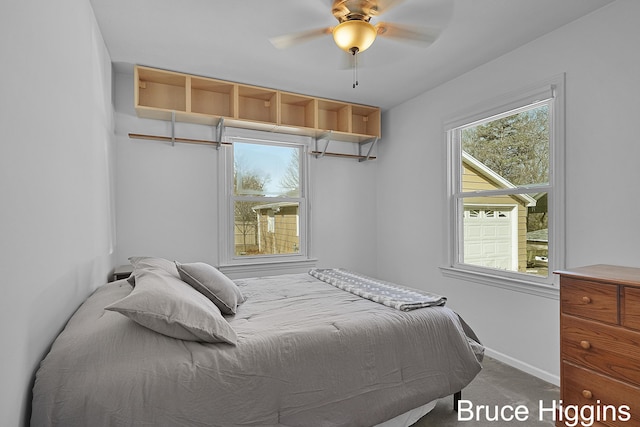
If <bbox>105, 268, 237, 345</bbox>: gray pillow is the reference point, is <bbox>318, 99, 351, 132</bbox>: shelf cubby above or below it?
above

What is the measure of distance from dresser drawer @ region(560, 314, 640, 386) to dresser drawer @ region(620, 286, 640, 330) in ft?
0.14

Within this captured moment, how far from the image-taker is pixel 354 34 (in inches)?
78.7

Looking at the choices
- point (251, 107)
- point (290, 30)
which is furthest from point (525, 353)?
point (251, 107)

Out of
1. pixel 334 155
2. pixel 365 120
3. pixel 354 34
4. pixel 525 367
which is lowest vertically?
pixel 525 367

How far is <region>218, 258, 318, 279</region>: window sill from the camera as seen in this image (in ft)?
11.9

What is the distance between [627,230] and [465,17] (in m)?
1.72

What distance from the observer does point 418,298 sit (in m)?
2.16

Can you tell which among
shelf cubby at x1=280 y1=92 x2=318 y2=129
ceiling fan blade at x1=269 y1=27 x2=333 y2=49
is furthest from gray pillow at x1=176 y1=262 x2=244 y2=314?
shelf cubby at x1=280 y1=92 x2=318 y2=129

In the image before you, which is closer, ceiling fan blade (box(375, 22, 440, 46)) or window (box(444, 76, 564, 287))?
ceiling fan blade (box(375, 22, 440, 46))

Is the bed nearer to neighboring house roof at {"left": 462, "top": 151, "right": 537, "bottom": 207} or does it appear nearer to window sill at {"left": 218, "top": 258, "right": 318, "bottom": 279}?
neighboring house roof at {"left": 462, "top": 151, "right": 537, "bottom": 207}

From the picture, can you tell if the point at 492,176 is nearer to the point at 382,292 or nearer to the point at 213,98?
the point at 382,292

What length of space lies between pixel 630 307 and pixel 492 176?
1.65m

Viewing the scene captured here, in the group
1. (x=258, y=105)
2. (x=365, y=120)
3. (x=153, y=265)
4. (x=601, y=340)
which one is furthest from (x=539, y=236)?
(x=258, y=105)

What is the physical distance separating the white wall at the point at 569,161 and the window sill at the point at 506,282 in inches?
2.1
